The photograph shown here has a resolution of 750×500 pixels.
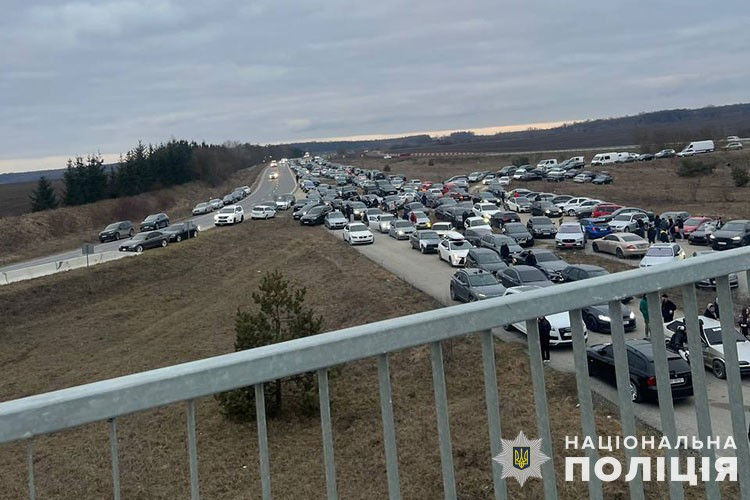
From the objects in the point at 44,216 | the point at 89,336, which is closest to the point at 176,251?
the point at 89,336

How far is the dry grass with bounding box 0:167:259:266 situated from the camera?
49.4m

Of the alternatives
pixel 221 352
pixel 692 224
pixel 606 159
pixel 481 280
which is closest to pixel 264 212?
pixel 221 352

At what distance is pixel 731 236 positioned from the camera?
3020 centimetres

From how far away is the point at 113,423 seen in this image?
184cm

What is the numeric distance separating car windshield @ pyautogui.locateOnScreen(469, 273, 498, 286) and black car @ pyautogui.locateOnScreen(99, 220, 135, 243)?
121ft

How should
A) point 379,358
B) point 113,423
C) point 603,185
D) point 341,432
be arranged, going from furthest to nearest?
1. point 603,185
2. point 341,432
3. point 379,358
4. point 113,423

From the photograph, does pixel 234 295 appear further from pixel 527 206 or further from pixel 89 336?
pixel 527 206

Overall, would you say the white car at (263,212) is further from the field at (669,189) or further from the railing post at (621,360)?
the railing post at (621,360)

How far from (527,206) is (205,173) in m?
68.8

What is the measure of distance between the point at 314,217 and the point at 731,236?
33.7 m

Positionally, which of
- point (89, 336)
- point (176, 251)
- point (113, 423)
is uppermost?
point (113, 423)

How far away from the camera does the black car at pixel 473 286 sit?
21.9m

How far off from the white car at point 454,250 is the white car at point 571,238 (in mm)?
6141

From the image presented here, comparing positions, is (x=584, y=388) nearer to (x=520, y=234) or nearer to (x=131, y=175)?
(x=520, y=234)
